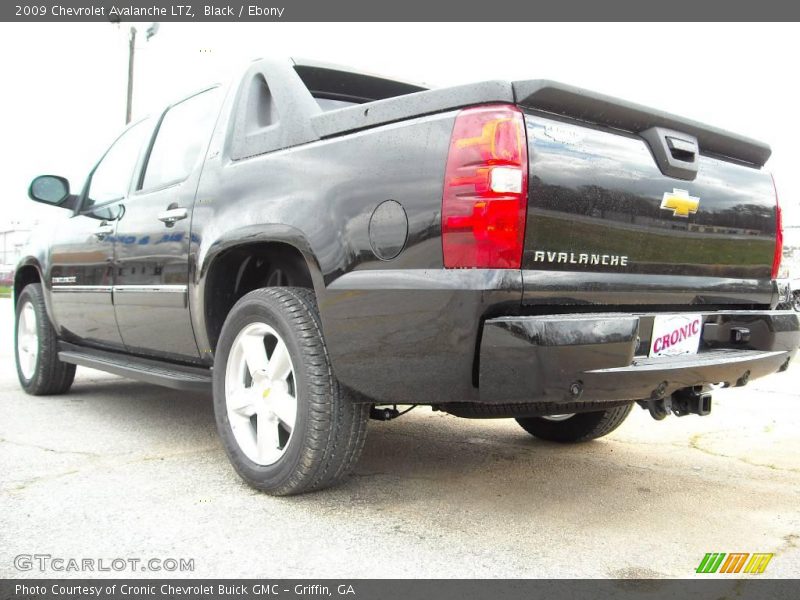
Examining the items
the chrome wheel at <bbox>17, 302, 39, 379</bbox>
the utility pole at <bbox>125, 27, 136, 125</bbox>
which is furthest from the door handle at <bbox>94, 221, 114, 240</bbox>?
the utility pole at <bbox>125, 27, 136, 125</bbox>

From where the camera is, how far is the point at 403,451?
3.62 meters

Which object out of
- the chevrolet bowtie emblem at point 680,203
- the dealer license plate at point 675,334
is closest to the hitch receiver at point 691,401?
the dealer license plate at point 675,334

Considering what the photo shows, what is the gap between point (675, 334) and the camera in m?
2.50

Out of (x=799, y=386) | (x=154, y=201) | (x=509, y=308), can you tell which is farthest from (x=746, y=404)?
(x=154, y=201)

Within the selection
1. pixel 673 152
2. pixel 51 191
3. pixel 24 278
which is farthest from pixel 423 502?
pixel 24 278

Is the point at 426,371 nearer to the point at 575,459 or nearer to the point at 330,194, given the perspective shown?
the point at 330,194

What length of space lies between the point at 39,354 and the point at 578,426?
356cm

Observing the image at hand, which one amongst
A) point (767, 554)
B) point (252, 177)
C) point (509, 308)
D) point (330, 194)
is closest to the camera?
point (509, 308)

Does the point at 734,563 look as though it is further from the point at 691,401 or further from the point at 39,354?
the point at 39,354

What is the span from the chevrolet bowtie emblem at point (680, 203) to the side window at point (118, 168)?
9.73 ft

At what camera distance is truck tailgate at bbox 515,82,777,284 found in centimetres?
224

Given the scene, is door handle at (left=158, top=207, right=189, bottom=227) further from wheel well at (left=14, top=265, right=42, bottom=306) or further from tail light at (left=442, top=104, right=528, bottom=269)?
wheel well at (left=14, top=265, right=42, bottom=306)

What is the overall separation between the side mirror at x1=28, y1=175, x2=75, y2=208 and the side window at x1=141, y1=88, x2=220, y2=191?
0.98 meters

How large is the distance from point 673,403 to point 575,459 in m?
0.96
